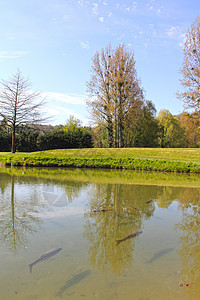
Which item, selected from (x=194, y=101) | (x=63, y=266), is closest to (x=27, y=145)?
(x=194, y=101)

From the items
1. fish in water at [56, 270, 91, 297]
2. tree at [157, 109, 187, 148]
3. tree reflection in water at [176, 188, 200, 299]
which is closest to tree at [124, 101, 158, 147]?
tree at [157, 109, 187, 148]

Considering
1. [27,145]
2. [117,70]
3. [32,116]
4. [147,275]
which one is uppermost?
[117,70]

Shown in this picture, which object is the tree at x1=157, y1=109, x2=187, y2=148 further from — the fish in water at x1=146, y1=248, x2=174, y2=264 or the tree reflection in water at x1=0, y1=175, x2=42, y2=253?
the fish in water at x1=146, y1=248, x2=174, y2=264

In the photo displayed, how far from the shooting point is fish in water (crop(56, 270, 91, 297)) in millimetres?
2627

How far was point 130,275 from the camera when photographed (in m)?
2.96

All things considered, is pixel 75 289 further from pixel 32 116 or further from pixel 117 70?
pixel 117 70

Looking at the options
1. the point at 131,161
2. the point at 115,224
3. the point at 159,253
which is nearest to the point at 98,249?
the point at 159,253

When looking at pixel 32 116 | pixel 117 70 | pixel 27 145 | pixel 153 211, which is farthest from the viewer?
pixel 27 145

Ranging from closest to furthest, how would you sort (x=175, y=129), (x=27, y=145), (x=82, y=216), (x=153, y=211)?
1. (x=82, y=216)
2. (x=153, y=211)
3. (x=27, y=145)
4. (x=175, y=129)

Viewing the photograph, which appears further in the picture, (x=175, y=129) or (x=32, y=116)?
(x=175, y=129)

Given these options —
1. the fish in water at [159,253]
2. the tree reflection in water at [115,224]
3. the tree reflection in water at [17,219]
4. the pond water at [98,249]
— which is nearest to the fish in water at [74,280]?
the pond water at [98,249]

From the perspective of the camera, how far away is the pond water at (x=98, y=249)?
8.79ft

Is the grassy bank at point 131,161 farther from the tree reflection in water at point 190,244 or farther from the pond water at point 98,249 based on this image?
the pond water at point 98,249

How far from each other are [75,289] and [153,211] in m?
3.70
